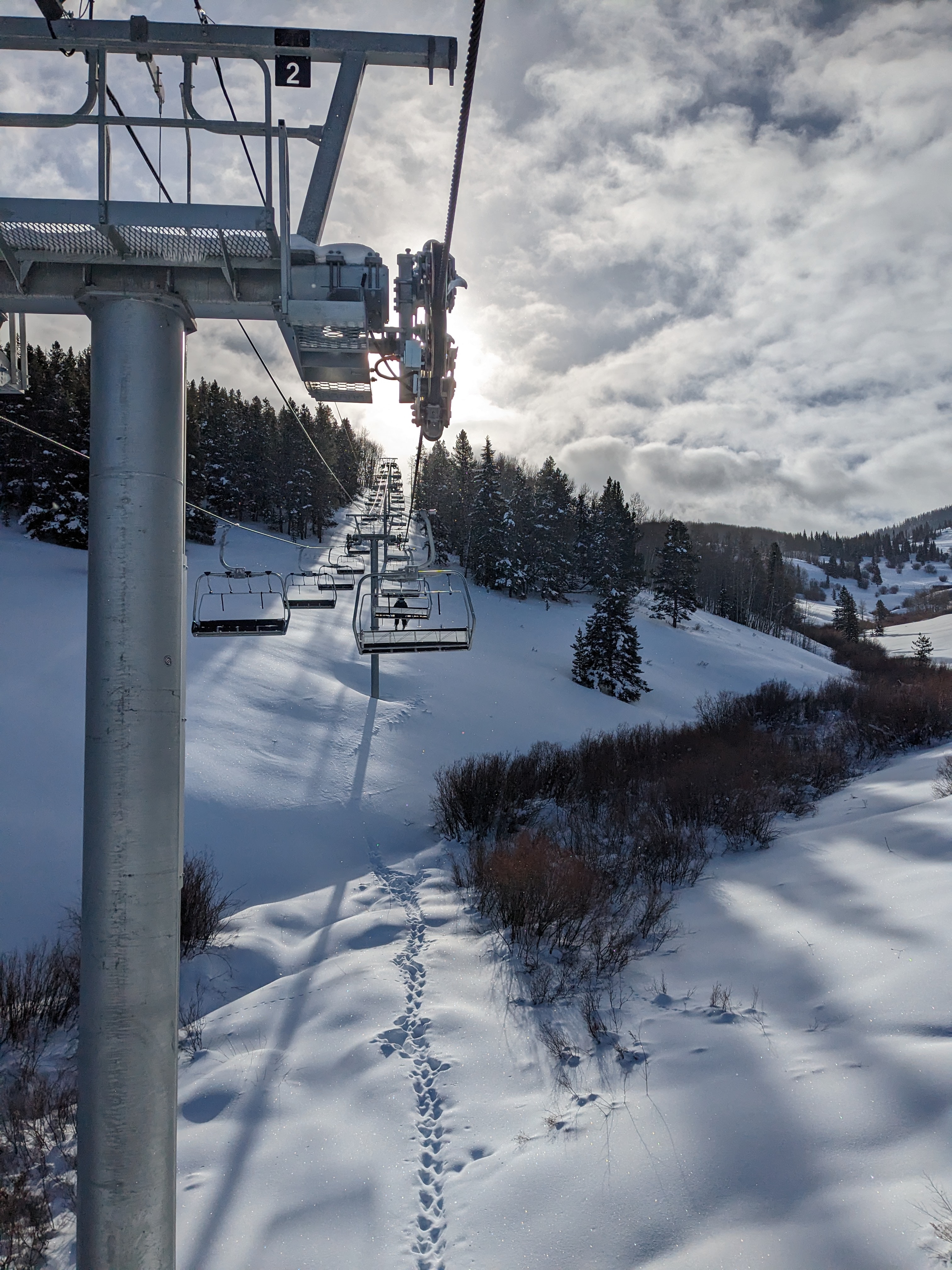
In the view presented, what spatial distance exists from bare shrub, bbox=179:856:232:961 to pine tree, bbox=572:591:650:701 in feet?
77.7

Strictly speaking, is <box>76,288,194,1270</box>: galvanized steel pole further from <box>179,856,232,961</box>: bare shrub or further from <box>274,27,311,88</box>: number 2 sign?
<box>179,856,232,961</box>: bare shrub

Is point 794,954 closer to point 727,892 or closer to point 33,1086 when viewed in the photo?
point 727,892

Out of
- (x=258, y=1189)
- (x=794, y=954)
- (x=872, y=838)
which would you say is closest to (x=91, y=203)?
(x=258, y=1189)

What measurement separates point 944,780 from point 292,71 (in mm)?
16106

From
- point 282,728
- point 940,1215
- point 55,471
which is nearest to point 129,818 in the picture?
point 940,1215

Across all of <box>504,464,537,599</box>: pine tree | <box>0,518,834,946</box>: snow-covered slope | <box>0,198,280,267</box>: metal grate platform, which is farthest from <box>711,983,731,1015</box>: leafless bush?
<box>504,464,537,599</box>: pine tree

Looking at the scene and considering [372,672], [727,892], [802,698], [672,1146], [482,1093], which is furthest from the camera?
[802,698]

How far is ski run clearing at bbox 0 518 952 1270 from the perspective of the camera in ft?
16.7

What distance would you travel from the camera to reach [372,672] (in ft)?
74.7

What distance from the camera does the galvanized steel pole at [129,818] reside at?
3.99 m

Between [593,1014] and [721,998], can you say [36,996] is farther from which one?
[721,998]

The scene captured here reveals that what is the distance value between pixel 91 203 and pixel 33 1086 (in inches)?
332

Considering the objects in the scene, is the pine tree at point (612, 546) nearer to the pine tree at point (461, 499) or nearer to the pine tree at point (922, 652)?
the pine tree at point (461, 499)

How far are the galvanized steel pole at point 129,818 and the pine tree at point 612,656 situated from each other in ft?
96.9
